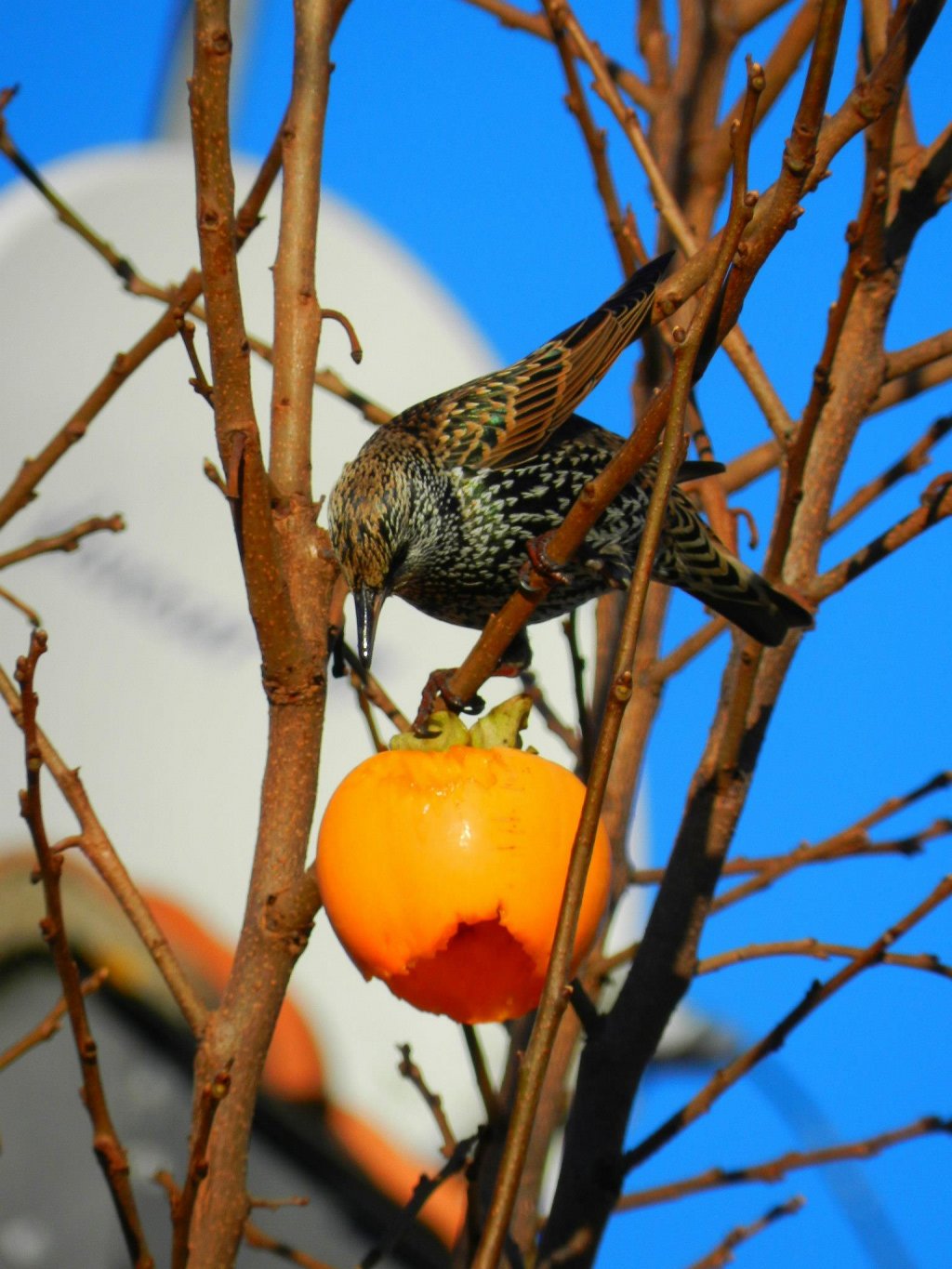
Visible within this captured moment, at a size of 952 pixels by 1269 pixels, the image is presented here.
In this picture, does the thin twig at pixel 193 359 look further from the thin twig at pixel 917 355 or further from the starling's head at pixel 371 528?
the thin twig at pixel 917 355

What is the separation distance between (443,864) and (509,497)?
1.32 meters

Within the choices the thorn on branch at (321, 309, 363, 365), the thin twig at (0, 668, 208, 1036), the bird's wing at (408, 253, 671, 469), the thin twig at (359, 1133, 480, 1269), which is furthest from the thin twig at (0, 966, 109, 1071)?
the bird's wing at (408, 253, 671, 469)

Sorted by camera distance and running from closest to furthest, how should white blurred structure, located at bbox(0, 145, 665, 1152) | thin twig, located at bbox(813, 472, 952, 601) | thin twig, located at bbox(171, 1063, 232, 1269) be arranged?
thin twig, located at bbox(171, 1063, 232, 1269), thin twig, located at bbox(813, 472, 952, 601), white blurred structure, located at bbox(0, 145, 665, 1152)

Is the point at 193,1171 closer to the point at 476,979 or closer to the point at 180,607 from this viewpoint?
the point at 476,979

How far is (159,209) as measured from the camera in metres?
3.99

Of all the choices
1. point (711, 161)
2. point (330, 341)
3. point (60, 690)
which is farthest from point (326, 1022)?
point (711, 161)

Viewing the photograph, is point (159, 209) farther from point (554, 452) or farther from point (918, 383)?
point (918, 383)

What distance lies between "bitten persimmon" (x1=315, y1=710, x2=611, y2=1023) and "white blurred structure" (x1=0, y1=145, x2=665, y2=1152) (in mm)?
2680

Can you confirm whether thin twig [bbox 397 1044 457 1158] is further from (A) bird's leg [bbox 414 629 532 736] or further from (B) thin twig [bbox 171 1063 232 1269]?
(B) thin twig [bbox 171 1063 232 1269]

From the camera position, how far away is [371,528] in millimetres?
2158

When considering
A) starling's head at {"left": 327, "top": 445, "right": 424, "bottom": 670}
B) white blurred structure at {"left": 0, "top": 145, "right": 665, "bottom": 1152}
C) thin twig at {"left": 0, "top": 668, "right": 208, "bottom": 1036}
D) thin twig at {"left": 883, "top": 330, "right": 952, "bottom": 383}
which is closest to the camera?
thin twig at {"left": 0, "top": 668, "right": 208, "bottom": 1036}

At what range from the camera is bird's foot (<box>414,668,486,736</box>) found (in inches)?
56.9

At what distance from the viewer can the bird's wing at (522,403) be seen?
2389mm

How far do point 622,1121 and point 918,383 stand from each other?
1.14 metres
